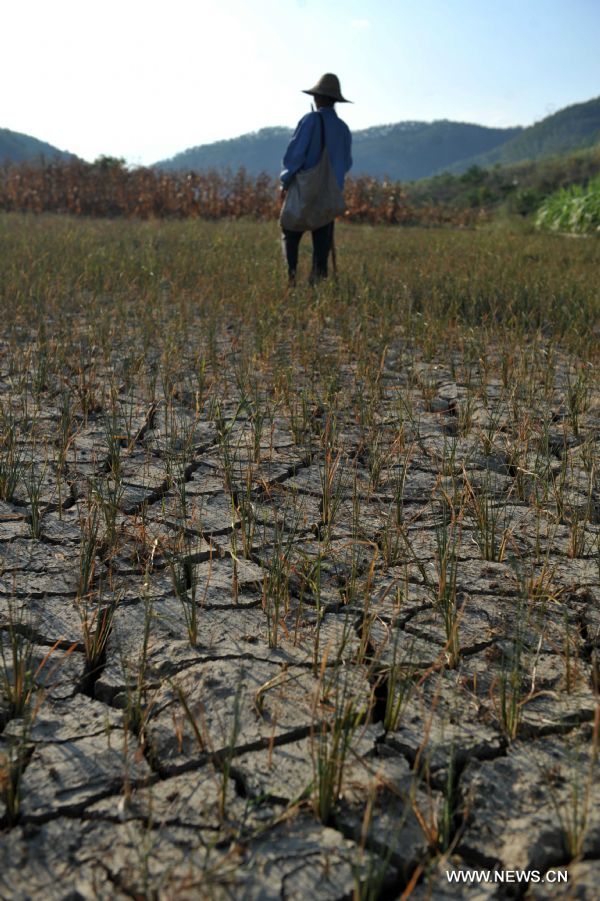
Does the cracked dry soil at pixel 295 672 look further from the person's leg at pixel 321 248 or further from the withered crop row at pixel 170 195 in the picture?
the withered crop row at pixel 170 195

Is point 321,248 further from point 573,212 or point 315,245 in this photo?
point 573,212

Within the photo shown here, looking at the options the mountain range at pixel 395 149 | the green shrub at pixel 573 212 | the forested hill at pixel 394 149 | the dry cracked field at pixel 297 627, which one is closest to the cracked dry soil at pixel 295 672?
the dry cracked field at pixel 297 627

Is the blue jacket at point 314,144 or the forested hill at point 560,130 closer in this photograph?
the blue jacket at point 314,144

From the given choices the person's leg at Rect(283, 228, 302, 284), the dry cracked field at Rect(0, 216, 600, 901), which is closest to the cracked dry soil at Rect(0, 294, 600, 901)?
the dry cracked field at Rect(0, 216, 600, 901)

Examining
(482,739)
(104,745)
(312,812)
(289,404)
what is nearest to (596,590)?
(482,739)

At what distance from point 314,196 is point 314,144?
39 cm

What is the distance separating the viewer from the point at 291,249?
7398mm

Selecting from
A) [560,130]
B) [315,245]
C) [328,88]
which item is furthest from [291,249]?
[560,130]

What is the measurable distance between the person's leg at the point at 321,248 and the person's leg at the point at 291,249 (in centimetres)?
16

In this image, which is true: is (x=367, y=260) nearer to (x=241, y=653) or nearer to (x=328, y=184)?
(x=328, y=184)

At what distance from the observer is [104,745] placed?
6.16ft

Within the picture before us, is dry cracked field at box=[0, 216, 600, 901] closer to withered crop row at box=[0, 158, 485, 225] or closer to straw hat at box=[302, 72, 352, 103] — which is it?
straw hat at box=[302, 72, 352, 103]

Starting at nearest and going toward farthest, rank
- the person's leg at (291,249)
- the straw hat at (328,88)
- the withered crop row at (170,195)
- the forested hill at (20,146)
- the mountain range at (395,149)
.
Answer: the straw hat at (328,88)
the person's leg at (291,249)
the withered crop row at (170,195)
the forested hill at (20,146)
the mountain range at (395,149)

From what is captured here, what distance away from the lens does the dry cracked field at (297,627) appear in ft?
5.24
